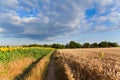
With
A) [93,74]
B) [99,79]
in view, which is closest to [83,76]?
[93,74]

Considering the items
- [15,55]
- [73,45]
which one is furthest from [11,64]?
[73,45]

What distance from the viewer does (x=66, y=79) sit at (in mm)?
12305

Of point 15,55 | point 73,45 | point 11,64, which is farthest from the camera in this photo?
point 73,45

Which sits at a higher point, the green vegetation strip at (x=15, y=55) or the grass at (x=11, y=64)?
the green vegetation strip at (x=15, y=55)

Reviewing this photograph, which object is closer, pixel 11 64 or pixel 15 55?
pixel 11 64

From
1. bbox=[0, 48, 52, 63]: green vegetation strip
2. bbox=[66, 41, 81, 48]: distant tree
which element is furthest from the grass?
bbox=[66, 41, 81, 48]: distant tree

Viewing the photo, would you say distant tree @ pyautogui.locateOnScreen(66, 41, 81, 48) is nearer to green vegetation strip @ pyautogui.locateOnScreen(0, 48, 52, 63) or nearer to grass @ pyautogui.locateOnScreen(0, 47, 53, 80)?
green vegetation strip @ pyautogui.locateOnScreen(0, 48, 52, 63)

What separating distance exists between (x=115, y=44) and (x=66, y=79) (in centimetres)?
9687

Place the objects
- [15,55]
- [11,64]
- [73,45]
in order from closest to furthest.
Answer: [11,64]
[15,55]
[73,45]

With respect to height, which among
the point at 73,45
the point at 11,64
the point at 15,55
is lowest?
the point at 11,64

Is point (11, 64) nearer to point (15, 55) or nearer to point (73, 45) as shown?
point (15, 55)

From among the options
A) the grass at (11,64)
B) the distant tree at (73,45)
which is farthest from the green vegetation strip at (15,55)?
the distant tree at (73,45)

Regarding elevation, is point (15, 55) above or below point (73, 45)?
below

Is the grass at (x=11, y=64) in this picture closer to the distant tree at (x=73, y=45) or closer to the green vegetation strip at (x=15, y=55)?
the green vegetation strip at (x=15, y=55)
